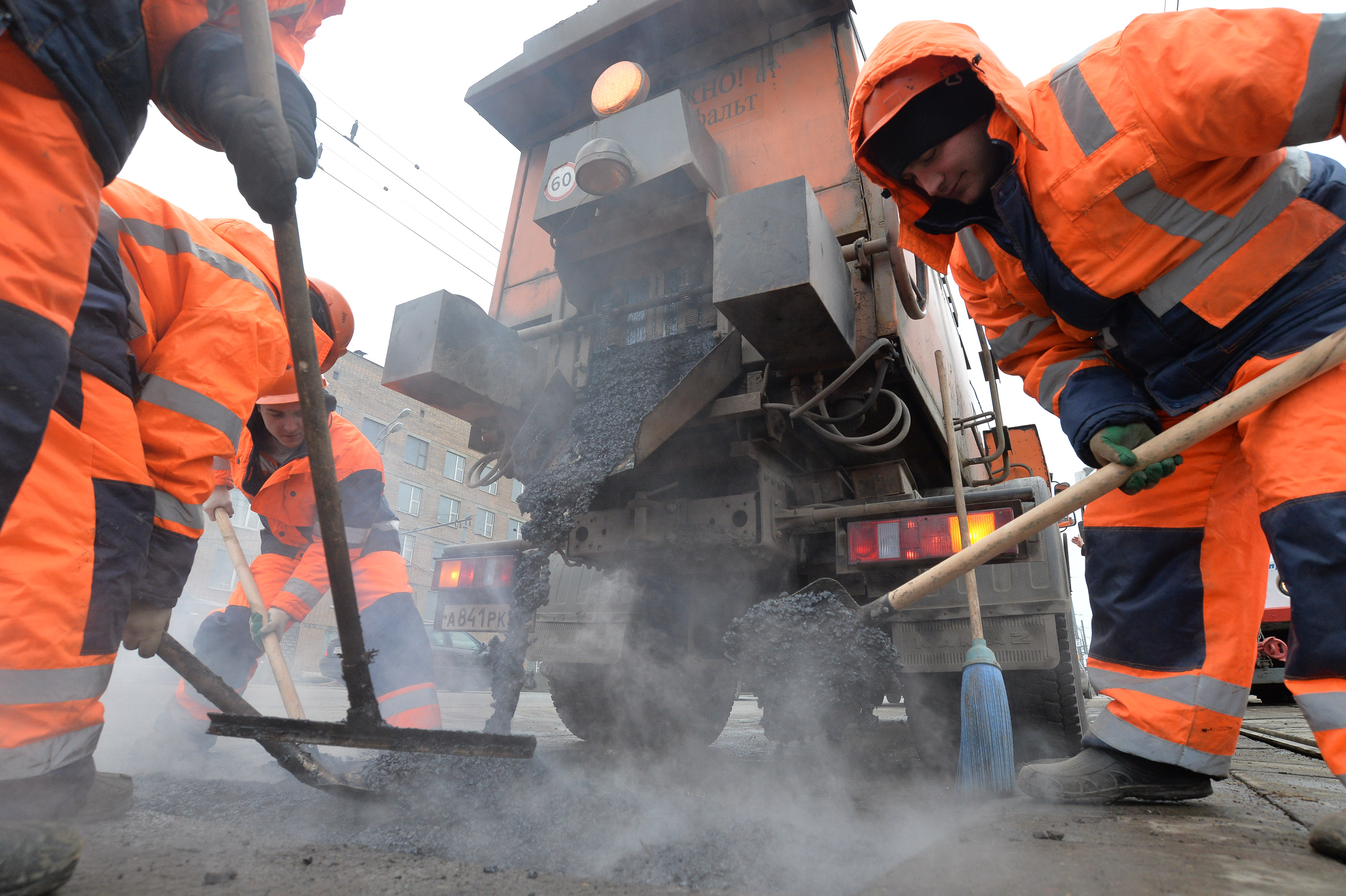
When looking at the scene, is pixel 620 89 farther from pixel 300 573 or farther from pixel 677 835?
pixel 677 835

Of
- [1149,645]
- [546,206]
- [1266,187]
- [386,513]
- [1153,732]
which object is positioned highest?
[546,206]

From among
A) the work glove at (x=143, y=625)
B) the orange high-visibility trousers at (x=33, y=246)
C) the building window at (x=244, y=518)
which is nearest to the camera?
the orange high-visibility trousers at (x=33, y=246)

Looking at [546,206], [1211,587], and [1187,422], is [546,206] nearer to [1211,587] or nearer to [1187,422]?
[1187,422]

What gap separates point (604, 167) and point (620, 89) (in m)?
0.55

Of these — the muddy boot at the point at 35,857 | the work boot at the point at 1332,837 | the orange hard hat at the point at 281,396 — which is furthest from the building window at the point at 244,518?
the work boot at the point at 1332,837

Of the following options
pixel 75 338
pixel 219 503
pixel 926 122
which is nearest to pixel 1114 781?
pixel 926 122

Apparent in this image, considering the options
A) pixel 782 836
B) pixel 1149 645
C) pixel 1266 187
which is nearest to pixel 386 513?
pixel 782 836

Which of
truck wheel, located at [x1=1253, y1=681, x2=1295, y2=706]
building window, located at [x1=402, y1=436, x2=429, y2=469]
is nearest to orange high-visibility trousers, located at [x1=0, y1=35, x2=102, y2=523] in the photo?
truck wheel, located at [x1=1253, y1=681, x2=1295, y2=706]

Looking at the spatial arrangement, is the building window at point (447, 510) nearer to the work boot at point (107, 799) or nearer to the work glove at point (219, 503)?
the work glove at point (219, 503)

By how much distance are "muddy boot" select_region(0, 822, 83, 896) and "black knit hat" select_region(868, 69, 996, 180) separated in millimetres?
2269

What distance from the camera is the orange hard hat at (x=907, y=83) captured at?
1713 mm

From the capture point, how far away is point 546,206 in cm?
296

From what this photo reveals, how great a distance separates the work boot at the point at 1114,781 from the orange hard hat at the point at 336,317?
257 centimetres

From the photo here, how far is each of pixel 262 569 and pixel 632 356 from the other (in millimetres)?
1888
